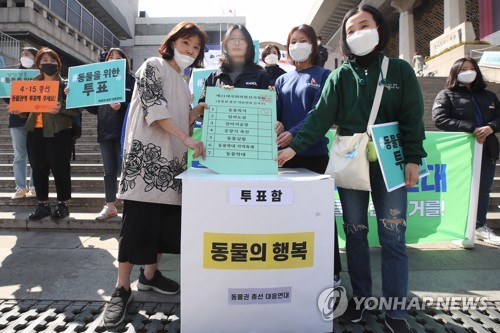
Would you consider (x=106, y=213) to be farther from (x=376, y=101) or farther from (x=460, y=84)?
(x=460, y=84)

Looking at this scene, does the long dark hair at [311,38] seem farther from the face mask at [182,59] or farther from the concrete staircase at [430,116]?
the concrete staircase at [430,116]

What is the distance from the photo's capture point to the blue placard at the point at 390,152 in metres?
1.91

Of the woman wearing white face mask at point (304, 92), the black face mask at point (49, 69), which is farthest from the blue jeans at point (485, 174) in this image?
the black face mask at point (49, 69)

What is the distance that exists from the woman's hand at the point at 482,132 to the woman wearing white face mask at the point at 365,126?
190 centimetres

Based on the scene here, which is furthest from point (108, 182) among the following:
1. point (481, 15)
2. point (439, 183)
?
point (481, 15)

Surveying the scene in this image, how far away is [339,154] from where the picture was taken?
81.7 inches

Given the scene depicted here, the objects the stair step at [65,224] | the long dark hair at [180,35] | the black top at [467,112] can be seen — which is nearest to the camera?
the long dark hair at [180,35]

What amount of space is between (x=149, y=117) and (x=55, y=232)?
2638 mm

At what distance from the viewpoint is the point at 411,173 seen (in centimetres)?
195

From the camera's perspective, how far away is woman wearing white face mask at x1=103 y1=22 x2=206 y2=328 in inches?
82.0

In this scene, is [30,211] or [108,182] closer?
[108,182]

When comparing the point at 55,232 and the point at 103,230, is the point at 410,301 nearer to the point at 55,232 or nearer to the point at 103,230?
the point at 103,230

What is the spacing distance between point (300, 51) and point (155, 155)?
1.28 metres

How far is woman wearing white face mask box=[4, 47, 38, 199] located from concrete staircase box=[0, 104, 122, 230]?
0.59ft
